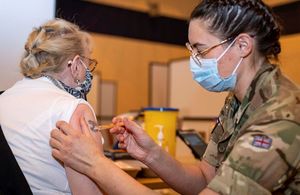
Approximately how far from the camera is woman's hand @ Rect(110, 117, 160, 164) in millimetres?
1415

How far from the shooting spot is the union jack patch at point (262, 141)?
103 centimetres

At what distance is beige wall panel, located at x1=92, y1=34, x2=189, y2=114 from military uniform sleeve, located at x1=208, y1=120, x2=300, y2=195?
423cm

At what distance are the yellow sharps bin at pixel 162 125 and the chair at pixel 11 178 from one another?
78 cm

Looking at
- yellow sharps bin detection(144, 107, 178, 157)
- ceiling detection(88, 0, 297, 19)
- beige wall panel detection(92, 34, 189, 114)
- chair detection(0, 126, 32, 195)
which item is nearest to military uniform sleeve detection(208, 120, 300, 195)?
chair detection(0, 126, 32, 195)

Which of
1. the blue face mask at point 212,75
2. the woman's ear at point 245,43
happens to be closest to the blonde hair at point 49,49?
the blue face mask at point 212,75

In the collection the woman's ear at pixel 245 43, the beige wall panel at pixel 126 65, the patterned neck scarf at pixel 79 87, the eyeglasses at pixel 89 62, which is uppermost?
the woman's ear at pixel 245 43

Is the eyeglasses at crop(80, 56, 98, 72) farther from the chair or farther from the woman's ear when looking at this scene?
the woman's ear

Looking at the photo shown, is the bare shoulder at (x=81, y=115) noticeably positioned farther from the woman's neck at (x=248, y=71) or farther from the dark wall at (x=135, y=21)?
the dark wall at (x=135, y=21)

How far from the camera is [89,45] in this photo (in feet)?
5.04

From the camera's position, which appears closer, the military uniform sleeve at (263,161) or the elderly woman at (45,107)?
the military uniform sleeve at (263,161)

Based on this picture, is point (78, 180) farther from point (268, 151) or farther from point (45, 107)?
point (268, 151)

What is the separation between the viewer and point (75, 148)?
116 centimetres

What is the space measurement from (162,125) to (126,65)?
139 inches

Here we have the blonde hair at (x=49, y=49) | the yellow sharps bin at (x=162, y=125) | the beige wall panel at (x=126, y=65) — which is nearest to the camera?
the blonde hair at (x=49, y=49)
